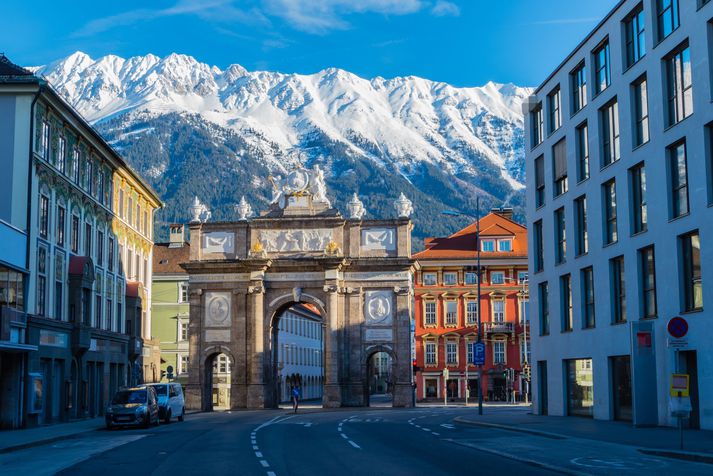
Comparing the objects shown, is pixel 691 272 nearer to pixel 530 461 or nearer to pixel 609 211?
pixel 609 211

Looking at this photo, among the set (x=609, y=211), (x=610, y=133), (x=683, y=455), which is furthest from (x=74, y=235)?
(x=683, y=455)

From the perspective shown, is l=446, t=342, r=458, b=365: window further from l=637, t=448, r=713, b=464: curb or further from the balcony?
l=637, t=448, r=713, b=464: curb

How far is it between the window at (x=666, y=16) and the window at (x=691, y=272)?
7.63m

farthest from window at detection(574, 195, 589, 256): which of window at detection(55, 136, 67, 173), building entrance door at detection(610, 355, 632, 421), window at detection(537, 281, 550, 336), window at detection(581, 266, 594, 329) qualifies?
window at detection(55, 136, 67, 173)

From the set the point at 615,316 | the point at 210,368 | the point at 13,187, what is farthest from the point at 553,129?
the point at 210,368

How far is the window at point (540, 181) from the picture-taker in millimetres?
50344

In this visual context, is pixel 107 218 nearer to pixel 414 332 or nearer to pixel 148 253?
pixel 148 253

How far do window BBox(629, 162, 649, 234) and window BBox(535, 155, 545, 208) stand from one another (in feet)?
38.1

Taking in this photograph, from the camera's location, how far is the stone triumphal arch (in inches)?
2943

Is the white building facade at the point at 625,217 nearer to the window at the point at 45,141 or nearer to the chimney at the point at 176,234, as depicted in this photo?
the window at the point at 45,141

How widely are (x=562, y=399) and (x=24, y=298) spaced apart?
25.3 metres

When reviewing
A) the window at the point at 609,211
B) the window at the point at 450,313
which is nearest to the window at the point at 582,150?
the window at the point at 609,211

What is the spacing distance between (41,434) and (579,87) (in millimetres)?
28069

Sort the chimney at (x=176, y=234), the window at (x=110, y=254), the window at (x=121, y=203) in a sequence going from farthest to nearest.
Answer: the chimney at (x=176, y=234) < the window at (x=121, y=203) < the window at (x=110, y=254)
